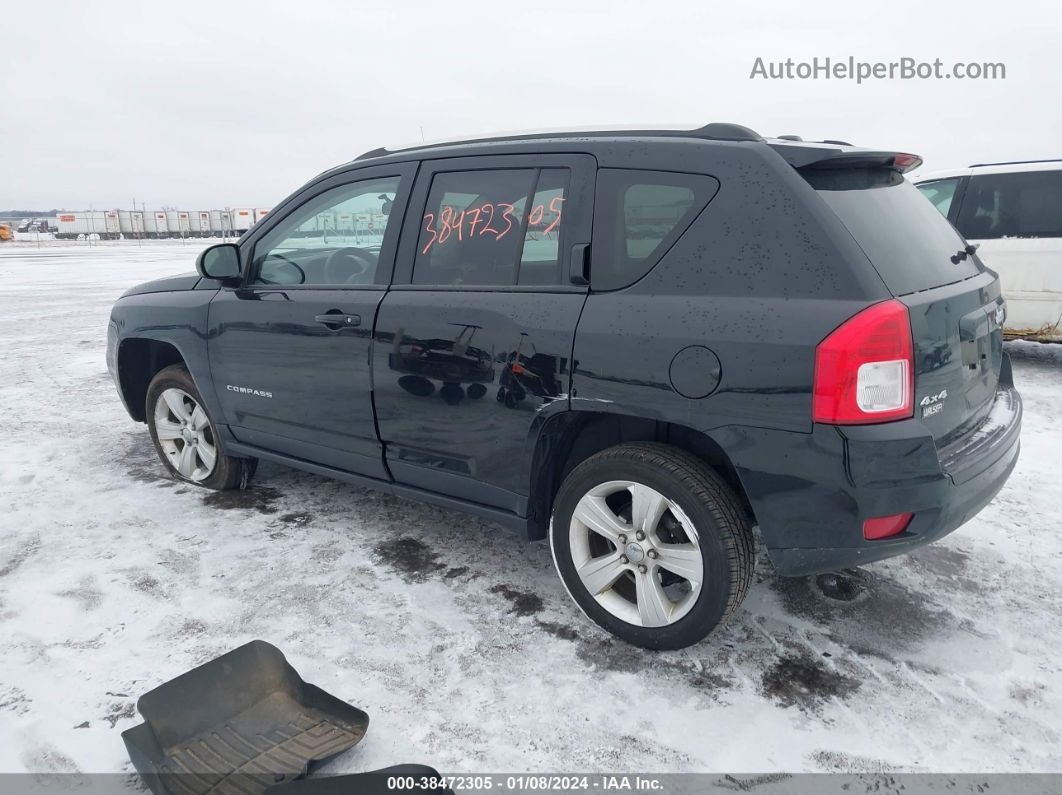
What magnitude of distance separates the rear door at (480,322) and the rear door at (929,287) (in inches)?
37.8

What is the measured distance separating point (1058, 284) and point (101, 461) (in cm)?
814

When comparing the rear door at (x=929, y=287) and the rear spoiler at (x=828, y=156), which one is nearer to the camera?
the rear door at (x=929, y=287)

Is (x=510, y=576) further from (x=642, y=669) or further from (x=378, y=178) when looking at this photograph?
(x=378, y=178)

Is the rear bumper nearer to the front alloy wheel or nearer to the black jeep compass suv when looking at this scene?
the black jeep compass suv

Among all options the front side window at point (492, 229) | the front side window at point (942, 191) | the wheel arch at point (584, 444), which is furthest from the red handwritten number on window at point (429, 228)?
the front side window at point (942, 191)

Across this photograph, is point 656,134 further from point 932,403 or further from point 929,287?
point 932,403

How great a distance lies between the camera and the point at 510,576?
346 cm

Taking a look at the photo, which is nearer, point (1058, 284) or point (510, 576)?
point (510, 576)

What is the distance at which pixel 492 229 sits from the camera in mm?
3158

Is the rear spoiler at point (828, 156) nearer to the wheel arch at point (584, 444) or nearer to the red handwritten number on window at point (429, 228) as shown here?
the wheel arch at point (584, 444)

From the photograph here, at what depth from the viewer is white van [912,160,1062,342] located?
6973 millimetres

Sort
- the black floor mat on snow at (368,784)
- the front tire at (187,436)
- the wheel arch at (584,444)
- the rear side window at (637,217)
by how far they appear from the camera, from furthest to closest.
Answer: the front tire at (187,436) → the wheel arch at (584,444) → the rear side window at (637,217) → the black floor mat on snow at (368,784)

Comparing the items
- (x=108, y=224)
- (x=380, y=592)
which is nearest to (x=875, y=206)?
(x=380, y=592)

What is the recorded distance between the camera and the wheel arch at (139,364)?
4742 mm
